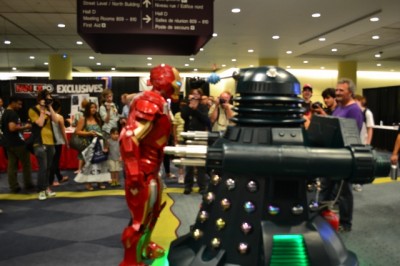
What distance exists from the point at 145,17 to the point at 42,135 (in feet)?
7.79

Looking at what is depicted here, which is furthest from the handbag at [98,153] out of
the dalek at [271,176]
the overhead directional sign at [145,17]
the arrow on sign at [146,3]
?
the dalek at [271,176]

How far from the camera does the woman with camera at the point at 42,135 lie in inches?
221

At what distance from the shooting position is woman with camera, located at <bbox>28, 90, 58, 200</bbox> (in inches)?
221

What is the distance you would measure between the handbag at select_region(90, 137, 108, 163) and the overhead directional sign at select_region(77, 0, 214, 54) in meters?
1.75

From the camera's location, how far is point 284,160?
88cm

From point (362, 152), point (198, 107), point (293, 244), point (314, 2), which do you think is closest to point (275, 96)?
point (362, 152)

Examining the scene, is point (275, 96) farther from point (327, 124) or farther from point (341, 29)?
point (341, 29)

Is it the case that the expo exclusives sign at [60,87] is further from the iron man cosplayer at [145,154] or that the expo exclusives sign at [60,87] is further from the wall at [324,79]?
the wall at [324,79]

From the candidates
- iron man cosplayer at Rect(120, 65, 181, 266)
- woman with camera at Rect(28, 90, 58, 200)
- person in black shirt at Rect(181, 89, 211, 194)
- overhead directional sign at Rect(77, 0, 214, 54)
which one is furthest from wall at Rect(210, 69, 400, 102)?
iron man cosplayer at Rect(120, 65, 181, 266)

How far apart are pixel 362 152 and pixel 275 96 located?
10.7 inches

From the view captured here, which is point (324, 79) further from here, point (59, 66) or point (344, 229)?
point (344, 229)

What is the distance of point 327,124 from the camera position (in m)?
1.06

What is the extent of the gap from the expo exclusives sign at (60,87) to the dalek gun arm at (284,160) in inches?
378

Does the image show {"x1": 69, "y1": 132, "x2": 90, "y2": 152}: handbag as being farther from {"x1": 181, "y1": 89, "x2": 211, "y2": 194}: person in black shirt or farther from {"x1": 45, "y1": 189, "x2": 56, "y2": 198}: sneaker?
{"x1": 181, "y1": 89, "x2": 211, "y2": 194}: person in black shirt
